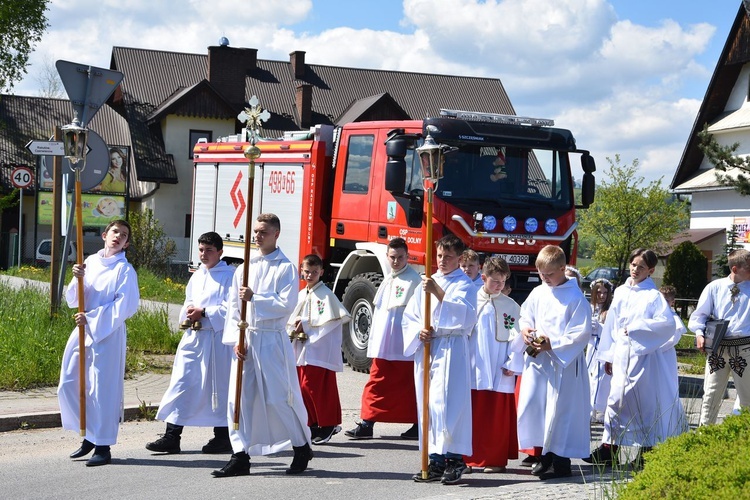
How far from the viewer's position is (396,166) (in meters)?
13.4

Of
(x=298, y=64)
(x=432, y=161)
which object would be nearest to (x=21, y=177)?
(x=432, y=161)

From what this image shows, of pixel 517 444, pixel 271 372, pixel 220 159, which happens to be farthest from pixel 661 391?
pixel 220 159

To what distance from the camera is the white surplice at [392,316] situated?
10.2 metres

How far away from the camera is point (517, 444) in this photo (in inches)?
357

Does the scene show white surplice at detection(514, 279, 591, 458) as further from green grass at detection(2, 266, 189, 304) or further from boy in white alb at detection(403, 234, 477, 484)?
green grass at detection(2, 266, 189, 304)

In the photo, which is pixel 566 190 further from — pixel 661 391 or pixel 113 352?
pixel 113 352

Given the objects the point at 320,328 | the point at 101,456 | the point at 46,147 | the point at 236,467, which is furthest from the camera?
the point at 46,147

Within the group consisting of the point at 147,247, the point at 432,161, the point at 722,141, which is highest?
the point at 722,141

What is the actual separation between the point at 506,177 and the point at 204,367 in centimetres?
582

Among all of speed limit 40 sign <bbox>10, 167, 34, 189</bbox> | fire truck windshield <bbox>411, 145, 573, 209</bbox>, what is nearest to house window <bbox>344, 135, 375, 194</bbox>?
fire truck windshield <bbox>411, 145, 573, 209</bbox>

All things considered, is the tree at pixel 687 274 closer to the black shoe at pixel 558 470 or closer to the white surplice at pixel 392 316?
the white surplice at pixel 392 316

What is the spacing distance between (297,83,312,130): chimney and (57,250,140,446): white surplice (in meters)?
40.4

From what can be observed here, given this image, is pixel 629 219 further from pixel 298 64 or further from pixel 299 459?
pixel 299 459

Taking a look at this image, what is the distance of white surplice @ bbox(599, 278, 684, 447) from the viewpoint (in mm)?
8969
